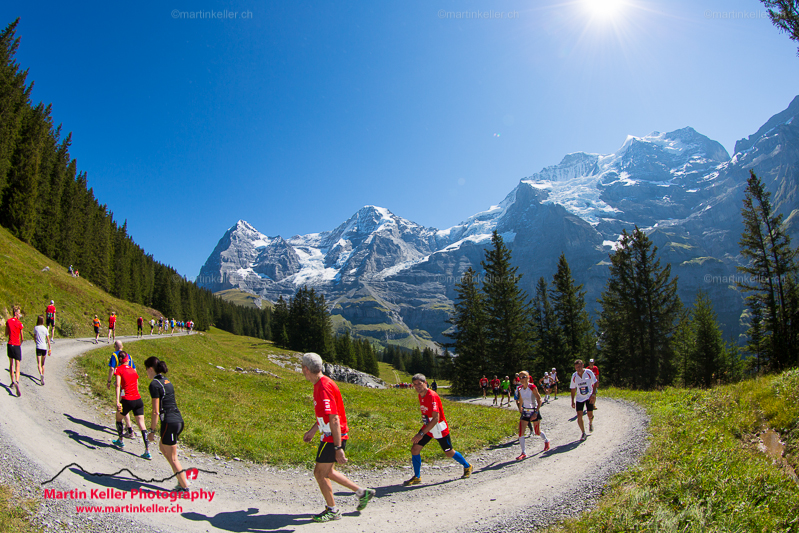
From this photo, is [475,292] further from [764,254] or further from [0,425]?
[0,425]

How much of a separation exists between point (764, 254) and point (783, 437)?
97.3 feet

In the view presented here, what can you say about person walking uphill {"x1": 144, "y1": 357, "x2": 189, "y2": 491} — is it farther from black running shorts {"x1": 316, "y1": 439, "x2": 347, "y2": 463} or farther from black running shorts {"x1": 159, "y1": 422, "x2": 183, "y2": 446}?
black running shorts {"x1": 316, "y1": 439, "x2": 347, "y2": 463}

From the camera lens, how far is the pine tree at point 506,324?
122 feet

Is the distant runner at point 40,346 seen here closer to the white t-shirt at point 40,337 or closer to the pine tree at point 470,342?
the white t-shirt at point 40,337

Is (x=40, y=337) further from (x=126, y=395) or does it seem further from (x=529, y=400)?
(x=529, y=400)

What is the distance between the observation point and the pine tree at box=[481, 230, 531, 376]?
122 ft

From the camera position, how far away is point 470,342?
130 ft

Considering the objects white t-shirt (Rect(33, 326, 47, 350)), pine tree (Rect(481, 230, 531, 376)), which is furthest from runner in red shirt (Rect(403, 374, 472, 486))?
pine tree (Rect(481, 230, 531, 376))

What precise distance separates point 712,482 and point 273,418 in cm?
1515

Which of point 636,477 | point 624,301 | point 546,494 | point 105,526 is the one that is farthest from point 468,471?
point 624,301

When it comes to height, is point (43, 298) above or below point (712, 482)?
above

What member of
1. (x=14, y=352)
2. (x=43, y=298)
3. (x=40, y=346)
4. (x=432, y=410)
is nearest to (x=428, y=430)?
(x=432, y=410)

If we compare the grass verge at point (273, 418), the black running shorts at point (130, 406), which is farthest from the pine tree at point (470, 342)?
the black running shorts at point (130, 406)

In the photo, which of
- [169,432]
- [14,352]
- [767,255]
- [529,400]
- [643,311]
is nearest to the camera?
[169,432]
